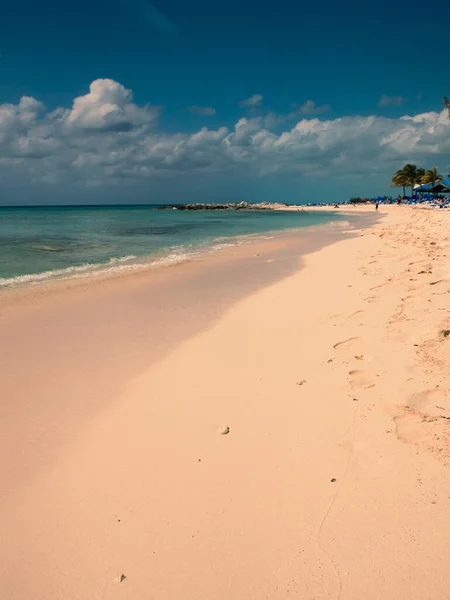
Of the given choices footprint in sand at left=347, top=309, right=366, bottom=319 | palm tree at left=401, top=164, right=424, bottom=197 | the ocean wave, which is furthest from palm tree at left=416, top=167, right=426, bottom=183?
footprint in sand at left=347, top=309, right=366, bottom=319

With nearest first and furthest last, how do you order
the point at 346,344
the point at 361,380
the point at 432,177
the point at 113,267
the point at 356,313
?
the point at 361,380 → the point at 346,344 → the point at 356,313 → the point at 113,267 → the point at 432,177

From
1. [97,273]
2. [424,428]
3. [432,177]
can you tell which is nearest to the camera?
[424,428]

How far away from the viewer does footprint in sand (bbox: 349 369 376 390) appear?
4066mm

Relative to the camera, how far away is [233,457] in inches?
128

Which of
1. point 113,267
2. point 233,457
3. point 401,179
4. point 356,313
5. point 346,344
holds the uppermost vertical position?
point 401,179

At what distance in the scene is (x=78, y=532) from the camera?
2604 millimetres

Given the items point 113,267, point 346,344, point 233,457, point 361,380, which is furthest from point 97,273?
point 233,457

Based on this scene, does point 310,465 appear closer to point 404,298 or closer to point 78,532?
point 78,532

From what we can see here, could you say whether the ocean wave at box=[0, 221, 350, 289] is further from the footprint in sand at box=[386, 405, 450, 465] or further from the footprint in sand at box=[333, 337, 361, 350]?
the footprint in sand at box=[386, 405, 450, 465]

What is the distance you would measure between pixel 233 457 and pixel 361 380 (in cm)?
176

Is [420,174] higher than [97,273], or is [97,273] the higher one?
[420,174]

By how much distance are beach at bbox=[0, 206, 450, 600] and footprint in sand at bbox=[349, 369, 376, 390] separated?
20 mm

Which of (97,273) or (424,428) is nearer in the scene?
(424,428)

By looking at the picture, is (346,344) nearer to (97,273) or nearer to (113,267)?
(97,273)
